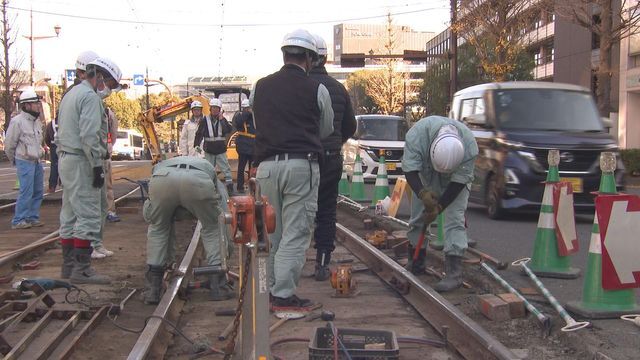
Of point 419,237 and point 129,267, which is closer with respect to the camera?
point 419,237

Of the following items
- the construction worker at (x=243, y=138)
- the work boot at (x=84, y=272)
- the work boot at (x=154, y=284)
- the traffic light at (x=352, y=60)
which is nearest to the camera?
the work boot at (x=154, y=284)

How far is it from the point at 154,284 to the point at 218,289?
20.1 inches

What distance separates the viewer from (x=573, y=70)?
40.8 m

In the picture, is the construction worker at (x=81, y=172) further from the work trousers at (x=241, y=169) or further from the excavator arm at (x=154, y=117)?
the work trousers at (x=241, y=169)

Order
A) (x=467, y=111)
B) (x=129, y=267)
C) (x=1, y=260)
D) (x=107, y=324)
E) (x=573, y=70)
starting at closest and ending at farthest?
(x=107, y=324)
(x=1, y=260)
(x=129, y=267)
(x=467, y=111)
(x=573, y=70)

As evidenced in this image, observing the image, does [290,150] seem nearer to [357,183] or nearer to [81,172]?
[81,172]

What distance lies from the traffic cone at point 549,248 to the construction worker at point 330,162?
1.81m

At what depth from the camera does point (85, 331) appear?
4.11m

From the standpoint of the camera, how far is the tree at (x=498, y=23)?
23.4m

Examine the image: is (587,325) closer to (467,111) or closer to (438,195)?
(438,195)

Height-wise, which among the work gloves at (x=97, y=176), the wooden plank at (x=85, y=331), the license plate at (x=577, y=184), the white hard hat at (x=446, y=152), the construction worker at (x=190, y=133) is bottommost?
the wooden plank at (x=85, y=331)

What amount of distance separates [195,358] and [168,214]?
146 centimetres

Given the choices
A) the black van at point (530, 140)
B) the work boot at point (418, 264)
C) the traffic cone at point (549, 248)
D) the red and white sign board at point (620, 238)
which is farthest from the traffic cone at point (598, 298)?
the black van at point (530, 140)

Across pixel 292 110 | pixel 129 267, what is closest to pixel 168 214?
pixel 292 110
